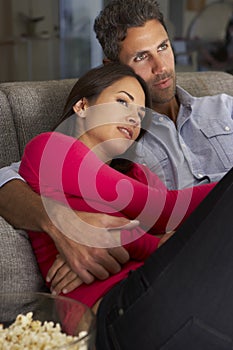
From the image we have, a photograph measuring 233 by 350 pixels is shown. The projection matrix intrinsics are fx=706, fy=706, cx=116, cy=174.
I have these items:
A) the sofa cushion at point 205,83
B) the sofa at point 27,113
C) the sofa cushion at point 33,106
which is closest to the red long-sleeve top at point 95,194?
the sofa at point 27,113

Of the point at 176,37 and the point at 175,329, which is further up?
the point at 175,329

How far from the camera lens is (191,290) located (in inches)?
42.6

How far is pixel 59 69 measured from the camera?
186 inches

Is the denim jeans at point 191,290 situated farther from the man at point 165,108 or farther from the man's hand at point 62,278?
the man at point 165,108

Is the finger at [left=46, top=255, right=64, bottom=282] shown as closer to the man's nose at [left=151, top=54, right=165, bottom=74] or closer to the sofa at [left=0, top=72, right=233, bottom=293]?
the sofa at [left=0, top=72, right=233, bottom=293]

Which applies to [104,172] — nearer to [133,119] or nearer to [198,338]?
[133,119]

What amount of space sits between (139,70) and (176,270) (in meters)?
0.91

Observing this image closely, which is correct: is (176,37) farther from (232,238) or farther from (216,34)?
(232,238)

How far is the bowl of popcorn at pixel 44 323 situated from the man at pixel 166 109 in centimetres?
80

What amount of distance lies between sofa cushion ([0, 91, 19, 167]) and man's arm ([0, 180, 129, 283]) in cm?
31

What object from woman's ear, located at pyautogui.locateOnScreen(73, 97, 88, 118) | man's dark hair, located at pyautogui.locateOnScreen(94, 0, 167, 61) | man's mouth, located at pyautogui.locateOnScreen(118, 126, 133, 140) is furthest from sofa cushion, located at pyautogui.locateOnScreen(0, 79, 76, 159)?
man's mouth, located at pyautogui.locateOnScreen(118, 126, 133, 140)

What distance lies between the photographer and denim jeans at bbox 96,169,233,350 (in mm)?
1066

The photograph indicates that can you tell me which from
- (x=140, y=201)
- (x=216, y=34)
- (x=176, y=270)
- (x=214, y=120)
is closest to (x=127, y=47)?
(x=214, y=120)

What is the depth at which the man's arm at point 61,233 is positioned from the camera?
1348 mm
